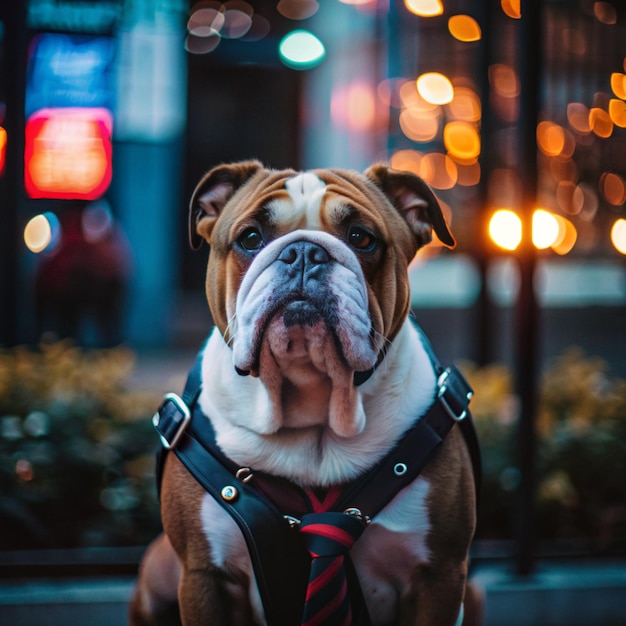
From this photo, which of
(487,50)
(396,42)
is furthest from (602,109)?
(396,42)

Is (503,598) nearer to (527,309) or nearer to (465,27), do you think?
(527,309)

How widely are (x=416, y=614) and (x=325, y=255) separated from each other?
79 cm

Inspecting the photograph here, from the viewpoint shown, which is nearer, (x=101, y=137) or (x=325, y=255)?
(x=325, y=255)

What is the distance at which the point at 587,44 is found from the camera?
7.16 meters

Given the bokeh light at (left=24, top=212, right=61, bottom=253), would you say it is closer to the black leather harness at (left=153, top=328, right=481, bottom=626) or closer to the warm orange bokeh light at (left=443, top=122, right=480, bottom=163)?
the warm orange bokeh light at (left=443, top=122, right=480, bottom=163)

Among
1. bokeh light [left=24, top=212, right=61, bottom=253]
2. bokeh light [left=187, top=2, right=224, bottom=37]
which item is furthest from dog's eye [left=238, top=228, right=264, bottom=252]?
bokeh light [left=187, top=2, right=224, bottom=37]

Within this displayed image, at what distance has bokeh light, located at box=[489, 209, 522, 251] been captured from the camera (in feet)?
15.4

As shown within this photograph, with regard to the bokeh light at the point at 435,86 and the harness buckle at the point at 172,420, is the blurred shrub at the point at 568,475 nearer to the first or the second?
the harness buckle at the point at 172,420

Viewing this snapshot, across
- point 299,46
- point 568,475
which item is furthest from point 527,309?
point 299,46

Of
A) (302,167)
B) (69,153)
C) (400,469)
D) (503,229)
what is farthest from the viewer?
(302,167)

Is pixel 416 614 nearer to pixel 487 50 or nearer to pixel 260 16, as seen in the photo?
pixel 487 50

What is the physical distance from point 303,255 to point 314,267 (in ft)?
0.11

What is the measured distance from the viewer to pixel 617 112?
4.30m

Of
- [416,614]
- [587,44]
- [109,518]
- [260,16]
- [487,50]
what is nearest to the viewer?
[416,614]
